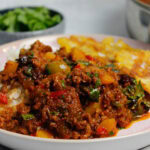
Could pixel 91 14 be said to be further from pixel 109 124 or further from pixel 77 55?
pixel 109 124

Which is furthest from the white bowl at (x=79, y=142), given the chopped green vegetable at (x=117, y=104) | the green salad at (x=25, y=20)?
the green salad at (x=25, y=20)

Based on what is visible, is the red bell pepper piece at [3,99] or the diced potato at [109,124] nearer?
the diced potato at [109,124]

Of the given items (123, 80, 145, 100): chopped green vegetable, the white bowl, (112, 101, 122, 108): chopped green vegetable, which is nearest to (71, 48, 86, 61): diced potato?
(123, 80, 145, 100): chopped green vegetable

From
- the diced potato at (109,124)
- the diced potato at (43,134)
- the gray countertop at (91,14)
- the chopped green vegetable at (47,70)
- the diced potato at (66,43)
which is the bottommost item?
the gray countertop at (91,14)

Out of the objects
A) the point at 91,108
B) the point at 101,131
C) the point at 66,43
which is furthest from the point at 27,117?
the point at 66,43

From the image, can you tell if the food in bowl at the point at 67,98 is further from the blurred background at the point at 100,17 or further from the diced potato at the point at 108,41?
the blurred background at the point at 100,17

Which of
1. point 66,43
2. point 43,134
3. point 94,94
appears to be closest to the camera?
point 43,134

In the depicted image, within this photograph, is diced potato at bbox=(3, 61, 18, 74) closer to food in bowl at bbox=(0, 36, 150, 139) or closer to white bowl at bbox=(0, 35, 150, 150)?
food in bowl at bbox=(0, 36, 150, 139)
